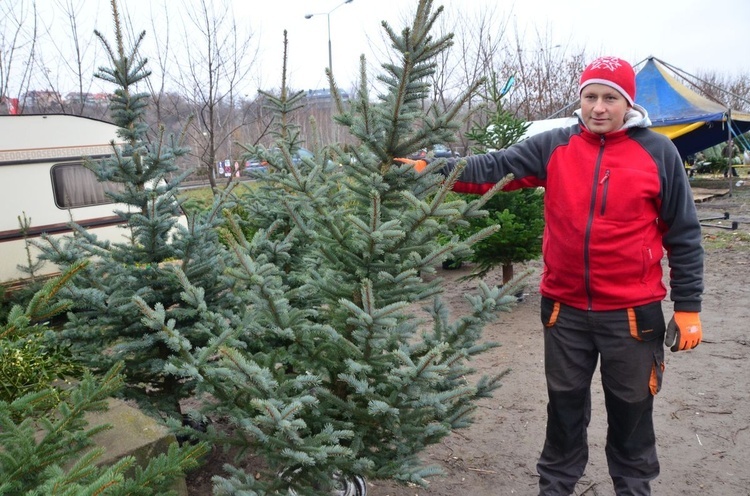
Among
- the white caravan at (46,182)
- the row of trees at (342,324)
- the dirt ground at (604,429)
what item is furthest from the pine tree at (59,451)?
the white caravan at (46,182)

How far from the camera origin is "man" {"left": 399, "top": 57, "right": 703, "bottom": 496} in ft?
8.54

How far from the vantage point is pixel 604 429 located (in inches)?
154

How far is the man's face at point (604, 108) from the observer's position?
260 cm

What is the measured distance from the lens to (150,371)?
131 inches

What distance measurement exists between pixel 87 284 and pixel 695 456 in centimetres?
384

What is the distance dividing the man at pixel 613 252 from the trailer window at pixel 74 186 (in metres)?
6.85

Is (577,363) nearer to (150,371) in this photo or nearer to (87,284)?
(150,371)

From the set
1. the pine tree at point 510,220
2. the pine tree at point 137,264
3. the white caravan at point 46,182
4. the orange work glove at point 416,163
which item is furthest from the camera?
the white caravan at point 46,182

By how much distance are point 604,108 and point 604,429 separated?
2346 millimetres

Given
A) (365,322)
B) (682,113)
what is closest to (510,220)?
(365,322)

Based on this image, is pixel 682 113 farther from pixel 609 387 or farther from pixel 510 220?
pixel 609 387

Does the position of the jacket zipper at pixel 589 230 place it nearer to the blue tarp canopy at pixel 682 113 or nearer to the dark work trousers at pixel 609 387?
the dark work trousers at pixel 609 387

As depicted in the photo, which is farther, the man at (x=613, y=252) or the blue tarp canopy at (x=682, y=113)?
the blue tarp canopy at (x=682, y=113)

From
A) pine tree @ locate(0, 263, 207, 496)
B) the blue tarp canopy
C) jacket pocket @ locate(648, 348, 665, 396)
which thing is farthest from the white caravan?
the blue tarp canopy
